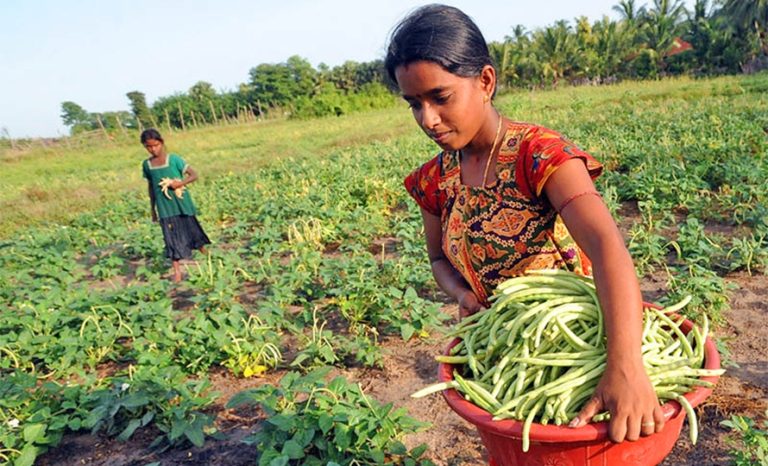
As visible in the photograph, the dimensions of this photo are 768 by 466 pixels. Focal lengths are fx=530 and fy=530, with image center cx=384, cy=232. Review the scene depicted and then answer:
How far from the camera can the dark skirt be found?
19.2 feet

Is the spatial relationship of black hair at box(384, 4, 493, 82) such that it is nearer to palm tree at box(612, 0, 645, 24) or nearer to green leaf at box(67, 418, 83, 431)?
green leaf at box(67, 418, 83, 431)

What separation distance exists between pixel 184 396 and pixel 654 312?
2.53 metres

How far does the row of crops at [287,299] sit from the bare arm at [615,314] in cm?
145

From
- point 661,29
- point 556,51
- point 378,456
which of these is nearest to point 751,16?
point 661,29

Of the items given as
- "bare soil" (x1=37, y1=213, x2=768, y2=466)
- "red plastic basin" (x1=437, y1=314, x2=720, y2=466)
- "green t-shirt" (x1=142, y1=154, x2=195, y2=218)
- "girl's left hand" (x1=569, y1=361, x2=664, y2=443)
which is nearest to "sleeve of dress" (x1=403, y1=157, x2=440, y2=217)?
"red plastic basin" (x1=437, y1=314, x2=720, y2=466)

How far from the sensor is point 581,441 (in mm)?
1108

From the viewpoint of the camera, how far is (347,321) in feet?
13.9

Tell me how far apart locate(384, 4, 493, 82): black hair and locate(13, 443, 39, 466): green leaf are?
2.72 metres

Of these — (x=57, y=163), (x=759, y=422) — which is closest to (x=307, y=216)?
(x=759, y=422)

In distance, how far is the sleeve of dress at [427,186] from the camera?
179 centimetres

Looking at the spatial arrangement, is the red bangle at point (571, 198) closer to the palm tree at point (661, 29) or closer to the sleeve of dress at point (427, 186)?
the sleeve of dress at point (427, 186)

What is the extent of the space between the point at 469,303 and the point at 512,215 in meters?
0.39

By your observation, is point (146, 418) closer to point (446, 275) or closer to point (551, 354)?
point (446, 275)

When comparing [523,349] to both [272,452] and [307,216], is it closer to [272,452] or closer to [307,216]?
[272,452]
